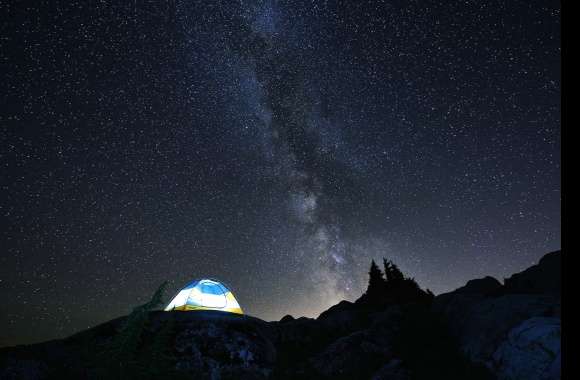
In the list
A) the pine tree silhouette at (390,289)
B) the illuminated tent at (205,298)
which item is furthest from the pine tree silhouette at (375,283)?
the illuminated tent at (205,298)

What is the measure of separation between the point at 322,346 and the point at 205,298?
27.7ft

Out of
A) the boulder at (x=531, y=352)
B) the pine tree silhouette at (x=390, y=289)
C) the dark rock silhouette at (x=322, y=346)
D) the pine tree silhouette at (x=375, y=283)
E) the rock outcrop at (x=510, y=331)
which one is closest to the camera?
the dark rock silhouette at (x=322, y=346)

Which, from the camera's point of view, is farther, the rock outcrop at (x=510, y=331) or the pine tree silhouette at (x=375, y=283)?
the pine tree silhouette at (x=375, y=283)

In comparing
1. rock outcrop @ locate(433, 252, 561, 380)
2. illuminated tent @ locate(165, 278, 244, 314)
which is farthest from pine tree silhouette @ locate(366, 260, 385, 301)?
illuminated tent @ locate(165, 278, 244, 314)

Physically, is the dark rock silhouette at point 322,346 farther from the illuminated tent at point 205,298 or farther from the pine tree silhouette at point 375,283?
the pine tree silhouette at point 375,283

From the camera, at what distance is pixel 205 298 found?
573 inches

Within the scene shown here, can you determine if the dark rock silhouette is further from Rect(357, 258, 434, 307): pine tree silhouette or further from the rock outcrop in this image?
Rect(357, 258, 434, 307): pine tree silhouette

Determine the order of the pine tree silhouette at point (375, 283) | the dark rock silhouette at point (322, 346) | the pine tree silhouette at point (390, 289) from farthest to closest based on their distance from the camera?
the pine tree silhouette at point (375, 283) → the pine tree silhouette at point (390, 289) → the dark rock silhouette at point (322, 346)

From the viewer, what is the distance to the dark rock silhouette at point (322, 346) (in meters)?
4.53

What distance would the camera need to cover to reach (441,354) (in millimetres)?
14641

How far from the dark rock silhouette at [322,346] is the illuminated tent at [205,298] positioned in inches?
82.8

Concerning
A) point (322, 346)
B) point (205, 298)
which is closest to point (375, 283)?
point (322, 346)

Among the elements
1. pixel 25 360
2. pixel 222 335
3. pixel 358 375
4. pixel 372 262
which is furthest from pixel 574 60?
pixel 372 262

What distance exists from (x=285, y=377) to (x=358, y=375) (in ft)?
10.4
